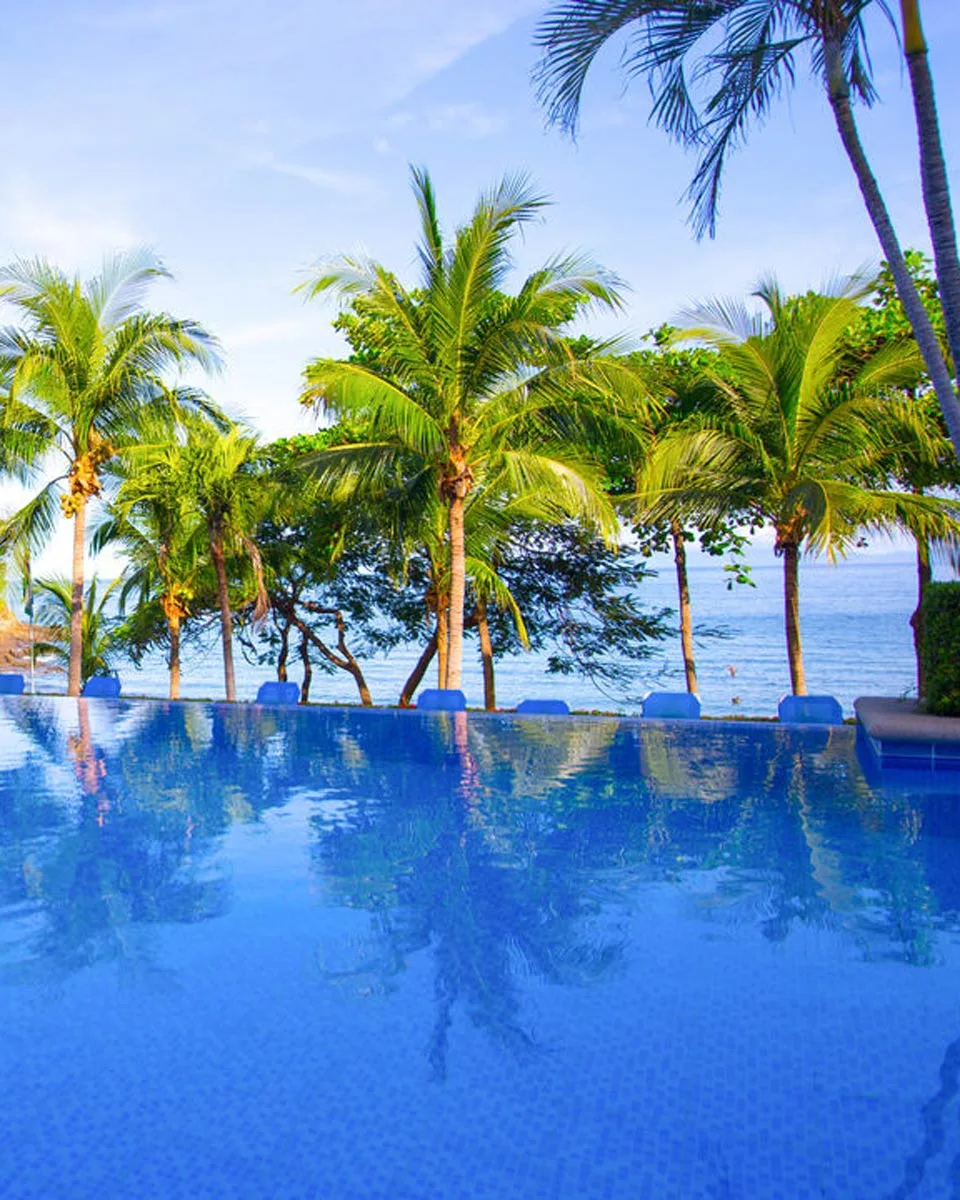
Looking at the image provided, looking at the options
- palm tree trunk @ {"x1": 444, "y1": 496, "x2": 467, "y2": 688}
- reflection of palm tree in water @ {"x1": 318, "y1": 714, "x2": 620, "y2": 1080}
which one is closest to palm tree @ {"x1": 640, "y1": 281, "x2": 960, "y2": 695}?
palm tree trunk @ {"x1": 444, "y1": 496, "x2": 467, "y2": 688}

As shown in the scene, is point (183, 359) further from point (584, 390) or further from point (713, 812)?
point (713, 812)

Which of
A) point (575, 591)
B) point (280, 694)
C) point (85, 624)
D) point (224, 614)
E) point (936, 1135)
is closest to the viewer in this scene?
point (936, 1135)

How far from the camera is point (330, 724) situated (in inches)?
468

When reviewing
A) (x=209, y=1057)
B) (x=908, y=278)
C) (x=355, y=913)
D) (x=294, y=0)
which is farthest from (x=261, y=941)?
(x=294, y=0)

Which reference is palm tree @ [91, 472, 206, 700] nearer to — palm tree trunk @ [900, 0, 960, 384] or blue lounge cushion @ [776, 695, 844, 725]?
blue lounge cushion @ [776, 695, 844, 725]

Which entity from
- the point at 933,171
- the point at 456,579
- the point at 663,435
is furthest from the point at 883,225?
the point at 456,579

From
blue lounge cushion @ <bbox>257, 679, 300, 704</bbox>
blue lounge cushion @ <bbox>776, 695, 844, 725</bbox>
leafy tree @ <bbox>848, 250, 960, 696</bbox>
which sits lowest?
blue lounge cushion @ <bbox>776, 695, 844, 725</bbox>

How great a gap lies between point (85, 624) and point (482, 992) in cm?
1968

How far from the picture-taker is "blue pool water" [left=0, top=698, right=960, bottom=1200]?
2594mm

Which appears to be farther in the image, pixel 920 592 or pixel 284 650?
pixel 284 650

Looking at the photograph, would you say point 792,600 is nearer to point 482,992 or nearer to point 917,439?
point 917,439

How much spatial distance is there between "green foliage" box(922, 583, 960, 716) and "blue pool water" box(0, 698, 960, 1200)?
152 centimetres

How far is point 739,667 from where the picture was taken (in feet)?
138

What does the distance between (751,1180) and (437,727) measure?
9023 millimetres
